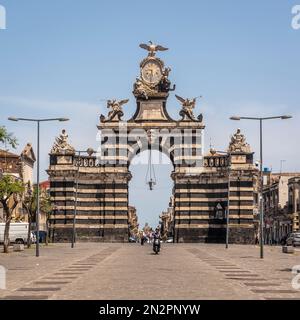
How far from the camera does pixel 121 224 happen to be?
3836 inches

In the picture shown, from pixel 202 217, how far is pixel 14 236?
23217 millimetres

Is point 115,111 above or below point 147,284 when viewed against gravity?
above

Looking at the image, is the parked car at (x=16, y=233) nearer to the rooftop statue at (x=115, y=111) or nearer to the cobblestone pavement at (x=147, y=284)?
the rooftop statue at (x=115, y=111)

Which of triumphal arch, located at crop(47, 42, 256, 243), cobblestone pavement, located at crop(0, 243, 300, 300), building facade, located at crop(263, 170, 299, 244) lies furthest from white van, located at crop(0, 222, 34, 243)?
cobblestone pavement, located at crop(0, 243, 300, 300)

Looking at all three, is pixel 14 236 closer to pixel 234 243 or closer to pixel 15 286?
pixel 234 243

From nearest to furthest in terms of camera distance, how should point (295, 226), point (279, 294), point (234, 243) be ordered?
point (279, 294), point (234, 243), point (295, 226)

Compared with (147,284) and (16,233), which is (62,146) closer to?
(16,233)

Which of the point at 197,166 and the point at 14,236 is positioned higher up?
the point at 197,166

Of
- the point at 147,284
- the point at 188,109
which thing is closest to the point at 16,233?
the point at 188,109

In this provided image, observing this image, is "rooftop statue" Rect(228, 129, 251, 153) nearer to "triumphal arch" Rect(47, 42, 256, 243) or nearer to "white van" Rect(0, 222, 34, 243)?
"triumphal arch" Rect(47, 42, 256, 243)

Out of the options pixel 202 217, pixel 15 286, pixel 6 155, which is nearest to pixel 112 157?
pixel 202 217

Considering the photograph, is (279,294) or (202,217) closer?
(279,294)

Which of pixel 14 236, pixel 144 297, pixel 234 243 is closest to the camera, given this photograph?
pixel 144 297


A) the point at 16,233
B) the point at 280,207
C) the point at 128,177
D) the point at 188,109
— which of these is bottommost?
the point at 16,233
